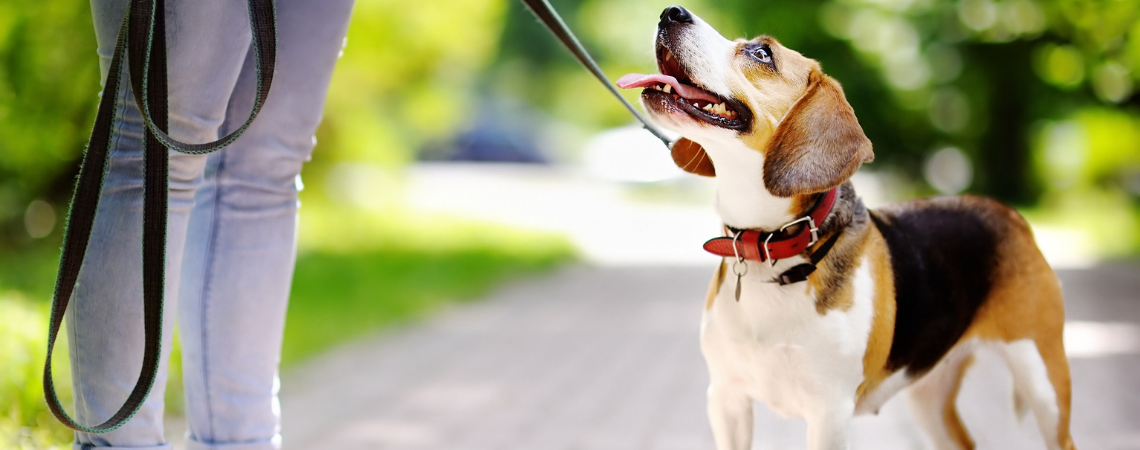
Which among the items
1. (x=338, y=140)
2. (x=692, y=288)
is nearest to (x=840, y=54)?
(x=338, y=140)

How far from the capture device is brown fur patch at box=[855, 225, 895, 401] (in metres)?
2.88

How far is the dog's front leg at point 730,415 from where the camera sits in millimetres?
2969

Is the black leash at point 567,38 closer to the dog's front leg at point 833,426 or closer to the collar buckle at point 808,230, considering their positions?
the collar buckle at point 808,230

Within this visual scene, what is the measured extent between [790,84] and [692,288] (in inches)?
303

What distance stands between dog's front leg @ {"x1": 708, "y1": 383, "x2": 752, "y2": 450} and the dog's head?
0.60 metres

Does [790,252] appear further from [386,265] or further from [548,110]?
[548,110]

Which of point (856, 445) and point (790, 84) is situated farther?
point (856, 445)

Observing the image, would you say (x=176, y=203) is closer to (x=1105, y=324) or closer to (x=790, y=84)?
(x=790, y=84)

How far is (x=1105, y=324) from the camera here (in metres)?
8.12

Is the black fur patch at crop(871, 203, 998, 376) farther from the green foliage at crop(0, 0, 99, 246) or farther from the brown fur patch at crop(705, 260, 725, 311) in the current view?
the green foliage at crop(0, 0, 99, 246)

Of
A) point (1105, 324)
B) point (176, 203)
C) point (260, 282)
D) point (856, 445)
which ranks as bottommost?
point (1105, 324)

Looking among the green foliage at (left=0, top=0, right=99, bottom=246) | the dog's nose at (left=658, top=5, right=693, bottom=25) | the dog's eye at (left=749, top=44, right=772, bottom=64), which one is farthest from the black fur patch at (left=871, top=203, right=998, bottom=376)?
the green foliage at (left=0, top=0, right=99, bottom=246)

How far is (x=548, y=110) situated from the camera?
32.1 meters

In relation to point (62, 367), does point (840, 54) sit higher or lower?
lower
